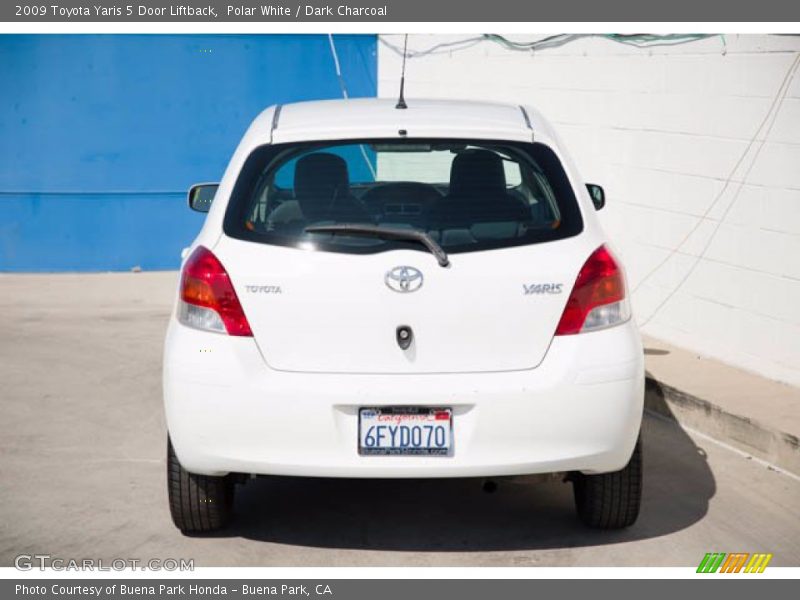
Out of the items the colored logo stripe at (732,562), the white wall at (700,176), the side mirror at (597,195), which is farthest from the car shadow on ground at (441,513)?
the white wall at (700,176)

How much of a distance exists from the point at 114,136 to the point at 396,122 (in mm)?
8336

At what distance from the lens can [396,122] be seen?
19.2ft

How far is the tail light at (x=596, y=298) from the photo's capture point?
543 cm

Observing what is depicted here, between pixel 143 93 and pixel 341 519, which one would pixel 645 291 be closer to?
pixel 341 519

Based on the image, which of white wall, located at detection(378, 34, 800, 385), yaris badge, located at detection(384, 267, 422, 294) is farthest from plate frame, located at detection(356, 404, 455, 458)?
white wall, located at detection(378, 34, 800, 385)

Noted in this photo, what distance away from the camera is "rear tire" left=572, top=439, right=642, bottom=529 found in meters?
5.86

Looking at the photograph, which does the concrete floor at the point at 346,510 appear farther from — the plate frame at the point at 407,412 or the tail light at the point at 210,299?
the tail light at the point at 210,299

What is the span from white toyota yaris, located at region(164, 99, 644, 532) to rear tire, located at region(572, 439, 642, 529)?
0.24 meters

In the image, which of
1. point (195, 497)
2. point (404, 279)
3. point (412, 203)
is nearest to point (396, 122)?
point (412, 203)

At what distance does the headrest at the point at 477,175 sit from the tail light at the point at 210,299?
3.26 ft

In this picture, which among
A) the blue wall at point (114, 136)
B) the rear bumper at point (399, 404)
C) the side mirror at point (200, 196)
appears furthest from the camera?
the blue wall at point (114, 136)

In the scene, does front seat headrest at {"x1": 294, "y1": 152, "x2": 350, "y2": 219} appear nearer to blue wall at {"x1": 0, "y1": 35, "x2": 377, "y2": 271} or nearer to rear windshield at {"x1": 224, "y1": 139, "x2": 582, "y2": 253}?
rear windshield at {"x1": 224, "y1": 139, "x2": 582, "y2": 253}

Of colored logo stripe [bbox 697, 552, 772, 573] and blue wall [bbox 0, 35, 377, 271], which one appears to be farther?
blue wall [bbox 0, 35, 377, 271]

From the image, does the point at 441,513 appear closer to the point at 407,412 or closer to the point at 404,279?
the point at 407,412
